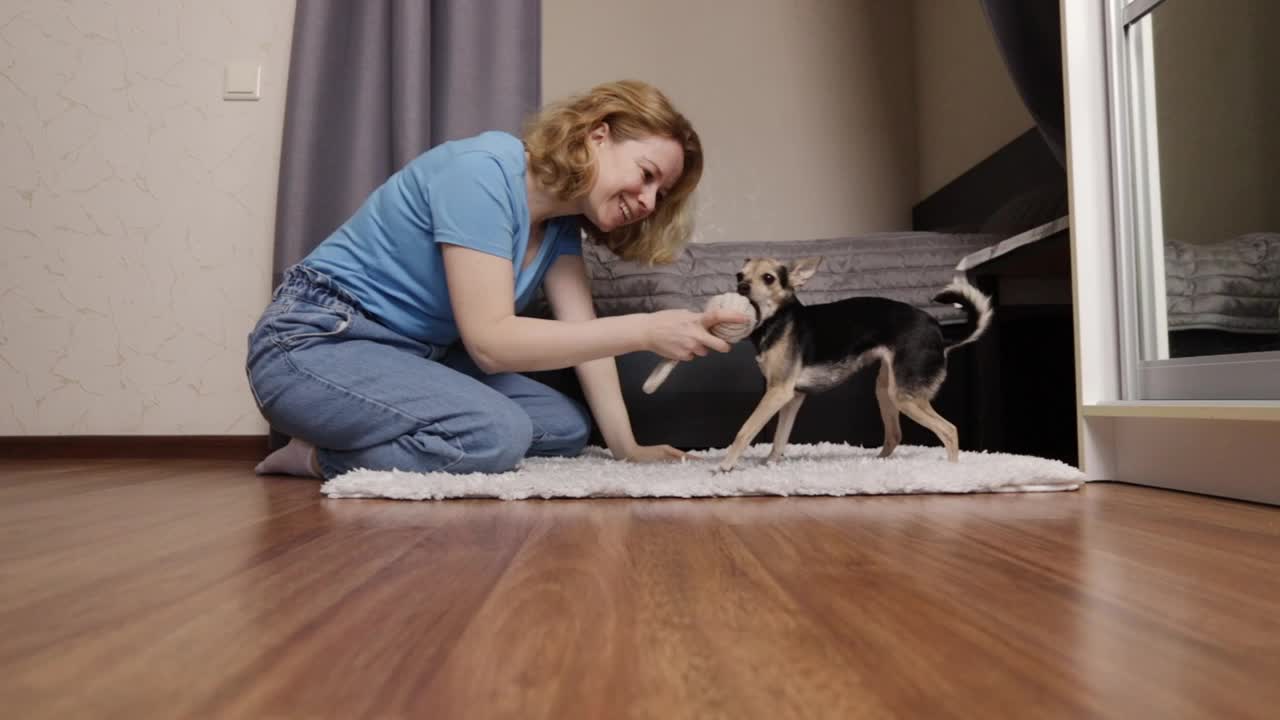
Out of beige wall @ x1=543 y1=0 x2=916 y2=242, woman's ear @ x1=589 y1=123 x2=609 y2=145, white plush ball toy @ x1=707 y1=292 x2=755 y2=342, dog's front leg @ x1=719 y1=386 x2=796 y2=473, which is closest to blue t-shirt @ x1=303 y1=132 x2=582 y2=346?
woman's ear @ x1=589 y1=123 x2=609 y2=145

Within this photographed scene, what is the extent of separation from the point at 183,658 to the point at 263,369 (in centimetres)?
122

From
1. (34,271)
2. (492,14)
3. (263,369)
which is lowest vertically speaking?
(263,369)

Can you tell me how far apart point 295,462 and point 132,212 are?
1.24m

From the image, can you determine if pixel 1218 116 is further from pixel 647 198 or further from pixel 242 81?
pixel 242 81

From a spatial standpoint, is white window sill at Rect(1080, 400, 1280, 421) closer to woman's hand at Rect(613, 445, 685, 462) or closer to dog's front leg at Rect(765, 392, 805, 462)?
dog's front leg at Rect(765, 392, 805, 462)

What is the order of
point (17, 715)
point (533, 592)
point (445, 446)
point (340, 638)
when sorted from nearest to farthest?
point (17, 715) → point (340, 638) → point (533, 592) → point (445, 446)

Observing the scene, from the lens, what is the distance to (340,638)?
0.55 m

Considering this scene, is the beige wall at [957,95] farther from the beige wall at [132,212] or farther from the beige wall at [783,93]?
the beige wall at [132,212]

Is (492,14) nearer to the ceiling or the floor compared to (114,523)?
nearer to the ceiling

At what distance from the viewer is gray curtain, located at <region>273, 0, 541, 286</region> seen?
243cm

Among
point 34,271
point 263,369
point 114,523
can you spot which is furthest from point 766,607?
point 34,271

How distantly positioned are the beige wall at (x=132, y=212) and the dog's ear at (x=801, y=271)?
5.41ft

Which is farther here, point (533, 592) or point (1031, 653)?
point (533, 592)

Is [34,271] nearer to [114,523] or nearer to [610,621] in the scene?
[114,523]
